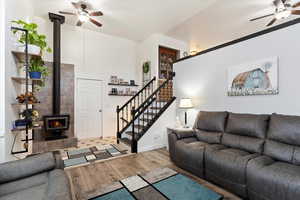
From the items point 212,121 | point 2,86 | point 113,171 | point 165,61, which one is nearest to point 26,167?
point 2,86

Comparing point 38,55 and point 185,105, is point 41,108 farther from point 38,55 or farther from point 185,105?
point 185,105

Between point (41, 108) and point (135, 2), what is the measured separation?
4.05 m

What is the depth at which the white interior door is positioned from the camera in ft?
16.1

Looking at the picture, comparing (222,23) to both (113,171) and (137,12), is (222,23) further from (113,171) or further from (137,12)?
(113,171)

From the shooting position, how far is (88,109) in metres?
5.07

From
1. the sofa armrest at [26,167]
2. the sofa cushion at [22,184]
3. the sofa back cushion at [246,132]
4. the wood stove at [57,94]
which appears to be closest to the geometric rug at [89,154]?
the wood stove at [57,94]

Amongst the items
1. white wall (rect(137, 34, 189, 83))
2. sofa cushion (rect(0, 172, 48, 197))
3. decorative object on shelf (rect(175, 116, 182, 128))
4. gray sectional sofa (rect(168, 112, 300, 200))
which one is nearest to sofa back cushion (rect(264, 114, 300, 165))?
gray sectional sofa (rect(168, 112, 300, 200))

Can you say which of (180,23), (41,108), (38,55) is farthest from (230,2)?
(41,108)

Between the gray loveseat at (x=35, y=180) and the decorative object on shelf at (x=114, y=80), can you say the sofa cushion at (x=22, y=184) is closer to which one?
the gray loveseat at (x=35, y=180)

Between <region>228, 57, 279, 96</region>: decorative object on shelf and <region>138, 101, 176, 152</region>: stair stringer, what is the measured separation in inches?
65.0

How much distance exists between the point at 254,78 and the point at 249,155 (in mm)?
1372

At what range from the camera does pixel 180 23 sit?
15.5 ft

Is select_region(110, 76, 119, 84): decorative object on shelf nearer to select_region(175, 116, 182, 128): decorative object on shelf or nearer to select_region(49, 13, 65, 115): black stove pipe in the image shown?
select_region(49, 13, 65, 115): black stove pipe

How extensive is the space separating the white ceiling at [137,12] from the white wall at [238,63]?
1.50 m
